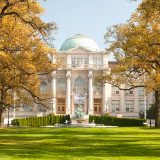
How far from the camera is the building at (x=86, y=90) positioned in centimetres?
11331

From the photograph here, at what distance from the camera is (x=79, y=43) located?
388 ft

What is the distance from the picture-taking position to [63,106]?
115m

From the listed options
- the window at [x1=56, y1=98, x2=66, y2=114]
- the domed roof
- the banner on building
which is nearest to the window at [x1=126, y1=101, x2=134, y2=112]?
the banner on building

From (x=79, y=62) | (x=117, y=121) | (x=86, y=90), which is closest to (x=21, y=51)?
(x=117, y=121)

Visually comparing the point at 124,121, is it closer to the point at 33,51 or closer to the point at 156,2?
the point at 33,51

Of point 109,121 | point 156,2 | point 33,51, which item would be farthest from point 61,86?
point 156,2

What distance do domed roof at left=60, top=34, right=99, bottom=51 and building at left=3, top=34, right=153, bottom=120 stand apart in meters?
0.35

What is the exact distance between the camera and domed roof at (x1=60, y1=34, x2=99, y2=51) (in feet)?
387

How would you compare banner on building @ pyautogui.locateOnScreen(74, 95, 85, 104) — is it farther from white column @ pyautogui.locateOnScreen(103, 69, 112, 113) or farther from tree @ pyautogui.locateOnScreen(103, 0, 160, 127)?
tree @ pyautogui.locateOnScreen(103, 0, 160, 127)

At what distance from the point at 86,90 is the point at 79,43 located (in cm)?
1308

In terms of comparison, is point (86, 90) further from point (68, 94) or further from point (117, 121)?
point (117, 121)

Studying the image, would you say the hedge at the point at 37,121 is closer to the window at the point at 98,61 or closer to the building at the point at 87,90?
the building at the point at 87,90

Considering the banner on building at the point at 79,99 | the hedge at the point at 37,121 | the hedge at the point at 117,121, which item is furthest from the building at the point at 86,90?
the hedge at the point at 37,121

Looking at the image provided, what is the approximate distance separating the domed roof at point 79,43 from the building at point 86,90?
347 millimetres
